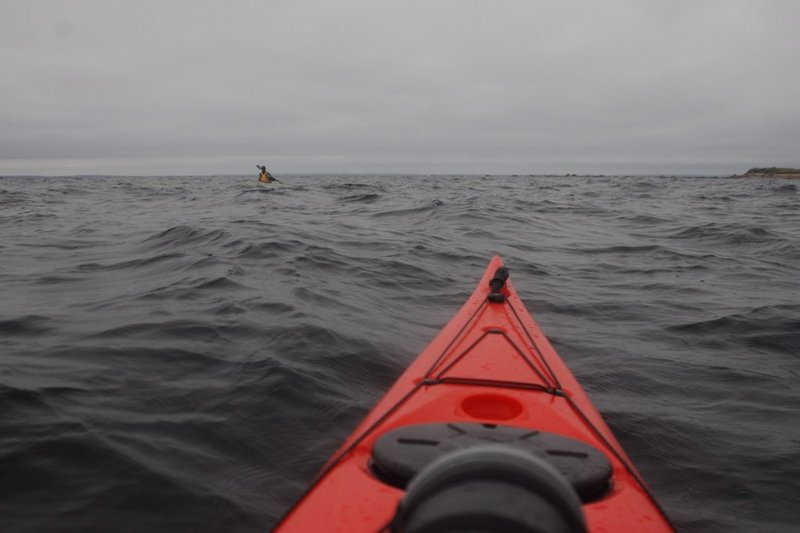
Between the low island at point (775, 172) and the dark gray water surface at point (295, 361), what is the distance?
64.2m

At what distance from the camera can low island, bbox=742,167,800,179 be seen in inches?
2375

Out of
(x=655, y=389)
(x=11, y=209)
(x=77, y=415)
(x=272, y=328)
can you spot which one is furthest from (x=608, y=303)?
(x=11, y=209)

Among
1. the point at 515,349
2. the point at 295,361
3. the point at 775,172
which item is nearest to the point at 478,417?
the point at 515,349

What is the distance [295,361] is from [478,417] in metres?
2.29

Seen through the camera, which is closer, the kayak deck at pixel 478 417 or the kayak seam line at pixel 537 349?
the kayak deck at pixel 478 417

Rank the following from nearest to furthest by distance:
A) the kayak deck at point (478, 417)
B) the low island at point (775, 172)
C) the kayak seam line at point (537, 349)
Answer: the kayak deck at point (478, 417) < the kayak seam line at point (537, 349) < the low island at point (775, 172)

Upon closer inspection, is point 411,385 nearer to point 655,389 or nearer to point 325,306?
point 655,389

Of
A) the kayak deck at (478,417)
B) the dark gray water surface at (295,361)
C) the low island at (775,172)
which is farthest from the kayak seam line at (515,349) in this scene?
the low island at (775,172)

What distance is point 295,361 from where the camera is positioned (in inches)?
168

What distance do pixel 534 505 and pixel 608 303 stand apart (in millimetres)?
5787

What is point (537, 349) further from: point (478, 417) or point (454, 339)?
point (478, 417)

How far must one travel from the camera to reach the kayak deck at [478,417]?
173 centimetres

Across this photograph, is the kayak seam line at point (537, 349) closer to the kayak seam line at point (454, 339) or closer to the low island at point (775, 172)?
the kayak seam line at point (454, 339)

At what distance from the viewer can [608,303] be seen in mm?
6395
